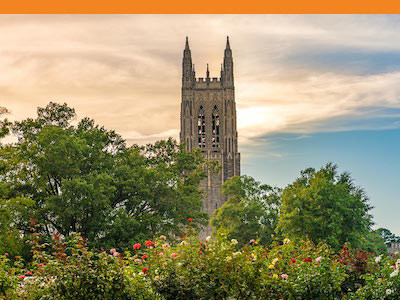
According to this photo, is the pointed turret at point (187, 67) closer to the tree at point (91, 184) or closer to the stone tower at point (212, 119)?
the stone tower at point (212, 119)

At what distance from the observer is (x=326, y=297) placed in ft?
43.0

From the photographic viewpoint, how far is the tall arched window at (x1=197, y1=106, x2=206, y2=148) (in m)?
109

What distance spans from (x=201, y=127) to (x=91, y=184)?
7755 cm

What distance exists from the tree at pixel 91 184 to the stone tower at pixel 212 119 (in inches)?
2489

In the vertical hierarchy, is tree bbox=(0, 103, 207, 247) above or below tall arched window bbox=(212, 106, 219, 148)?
below

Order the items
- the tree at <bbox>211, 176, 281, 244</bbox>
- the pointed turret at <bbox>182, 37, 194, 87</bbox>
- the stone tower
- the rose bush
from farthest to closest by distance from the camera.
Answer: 1. the pointed turret at <bbox>182, 37, 194, 87</bbox>
2. the stone tower
3. the tree at <bbox>211, 176, 281, 244</bbox>
4. the rose bush

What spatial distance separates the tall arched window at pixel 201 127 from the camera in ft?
356

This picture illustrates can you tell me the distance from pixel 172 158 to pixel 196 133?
65.8 metres

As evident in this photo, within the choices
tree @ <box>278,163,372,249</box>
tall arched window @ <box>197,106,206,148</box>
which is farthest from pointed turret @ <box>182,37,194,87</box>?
tree @ <box>278,163,372,249</box>

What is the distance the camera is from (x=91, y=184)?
106 feet

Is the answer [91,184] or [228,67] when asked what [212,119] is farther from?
[91,184]

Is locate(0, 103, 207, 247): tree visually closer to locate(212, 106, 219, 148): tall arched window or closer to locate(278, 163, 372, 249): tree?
locate(278, 163, 372, 249): tree

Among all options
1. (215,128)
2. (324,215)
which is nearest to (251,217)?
(324,215)

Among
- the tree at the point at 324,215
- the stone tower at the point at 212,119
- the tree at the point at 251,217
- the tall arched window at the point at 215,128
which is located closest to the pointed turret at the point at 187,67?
the stone tower at the point at 212,119
